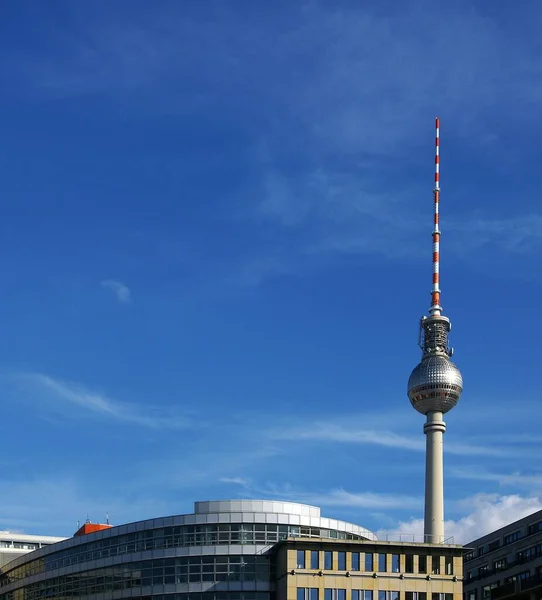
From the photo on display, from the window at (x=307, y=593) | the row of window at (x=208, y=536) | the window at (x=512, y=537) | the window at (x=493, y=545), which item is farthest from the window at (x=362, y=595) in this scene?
the window at (x=493, y=545)

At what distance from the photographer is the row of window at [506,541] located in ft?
536

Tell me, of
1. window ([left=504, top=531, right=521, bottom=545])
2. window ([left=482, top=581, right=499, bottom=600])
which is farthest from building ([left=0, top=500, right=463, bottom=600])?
window ([left=482, top=581, right=499, bottom=600])

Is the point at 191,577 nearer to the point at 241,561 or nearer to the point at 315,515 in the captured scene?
the point at 241,561

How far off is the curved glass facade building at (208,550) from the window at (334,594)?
5100 millimetres

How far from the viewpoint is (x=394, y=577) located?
385 ft

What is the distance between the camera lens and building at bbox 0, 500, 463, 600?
116m

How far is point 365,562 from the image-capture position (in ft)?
386

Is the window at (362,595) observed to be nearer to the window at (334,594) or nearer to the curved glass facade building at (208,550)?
the window at (334,594)

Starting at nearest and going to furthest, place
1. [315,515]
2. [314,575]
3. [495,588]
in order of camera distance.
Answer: [314,575] < [315,515] < [495,588]

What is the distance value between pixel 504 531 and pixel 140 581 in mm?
72763

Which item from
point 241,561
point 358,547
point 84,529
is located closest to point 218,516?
point 241,561

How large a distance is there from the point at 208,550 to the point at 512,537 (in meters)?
68.6

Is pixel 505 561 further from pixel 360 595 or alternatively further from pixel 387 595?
pixel 360 595

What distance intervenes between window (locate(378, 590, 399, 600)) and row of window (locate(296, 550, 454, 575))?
2174mm
